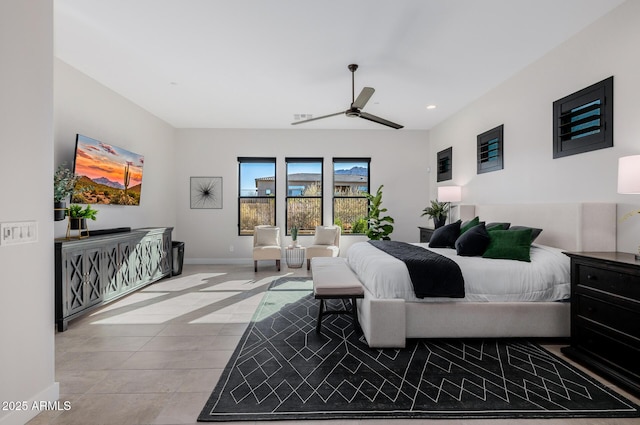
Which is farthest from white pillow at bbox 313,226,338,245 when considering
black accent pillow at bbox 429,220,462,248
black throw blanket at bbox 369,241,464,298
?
black throw blanket at bbox 369,241,464,298

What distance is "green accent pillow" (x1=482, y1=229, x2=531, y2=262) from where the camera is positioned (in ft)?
9.95

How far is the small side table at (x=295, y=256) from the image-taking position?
21.2 feet

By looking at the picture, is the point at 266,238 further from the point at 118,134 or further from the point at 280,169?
the point at 118,134

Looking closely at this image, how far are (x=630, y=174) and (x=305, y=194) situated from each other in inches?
214

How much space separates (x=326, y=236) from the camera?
6.43 m

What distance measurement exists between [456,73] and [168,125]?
554 centimetres

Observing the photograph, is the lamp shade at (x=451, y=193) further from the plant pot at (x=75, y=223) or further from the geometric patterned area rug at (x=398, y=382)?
the plant pot at (x=75, y=223)

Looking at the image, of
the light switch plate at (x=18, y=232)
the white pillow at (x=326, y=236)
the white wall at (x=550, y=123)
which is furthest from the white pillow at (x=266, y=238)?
the light switch plate at (x=18, y=232)

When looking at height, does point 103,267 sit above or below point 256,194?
below

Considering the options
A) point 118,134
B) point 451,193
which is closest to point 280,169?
point 118,134

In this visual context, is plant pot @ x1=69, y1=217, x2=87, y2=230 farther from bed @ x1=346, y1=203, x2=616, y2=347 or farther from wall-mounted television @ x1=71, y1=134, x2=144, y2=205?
bed @ x1=346, y1=203, x2=616, y2=347

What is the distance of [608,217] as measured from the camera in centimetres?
273

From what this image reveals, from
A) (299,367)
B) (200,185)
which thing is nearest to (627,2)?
(299,367)

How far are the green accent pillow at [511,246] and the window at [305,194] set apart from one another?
4191 mm
